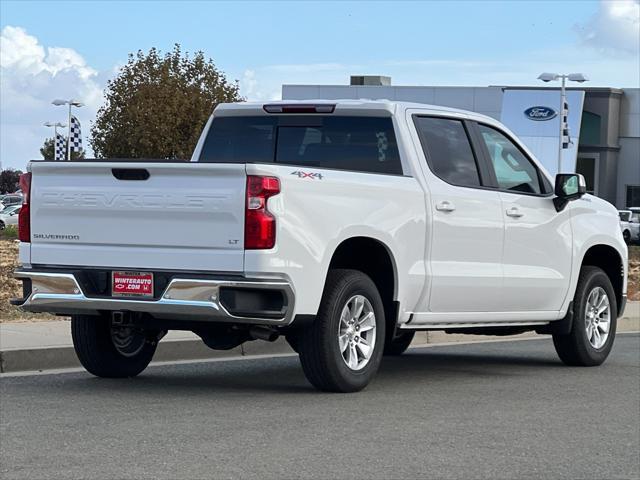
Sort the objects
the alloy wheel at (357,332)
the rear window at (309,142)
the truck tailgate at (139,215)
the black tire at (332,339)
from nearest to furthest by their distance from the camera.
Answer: the truck tailgate at (139,215) < the black tire at (332,339) < the alloy wheel at (357,332) < the rear window at (309,142)

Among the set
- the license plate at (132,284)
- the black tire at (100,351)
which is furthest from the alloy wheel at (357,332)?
the black tire at (100,351)

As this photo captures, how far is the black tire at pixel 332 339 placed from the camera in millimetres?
9281

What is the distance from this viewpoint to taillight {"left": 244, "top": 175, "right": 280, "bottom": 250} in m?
8.77

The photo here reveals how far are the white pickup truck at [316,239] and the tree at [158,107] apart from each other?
49.6m

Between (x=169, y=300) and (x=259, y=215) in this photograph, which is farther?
(x=169, y=300)

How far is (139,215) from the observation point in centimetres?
920

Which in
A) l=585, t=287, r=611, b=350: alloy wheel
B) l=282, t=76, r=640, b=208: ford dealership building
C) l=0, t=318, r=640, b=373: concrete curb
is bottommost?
l=0, t=318, r=640, b=373: concrete curb

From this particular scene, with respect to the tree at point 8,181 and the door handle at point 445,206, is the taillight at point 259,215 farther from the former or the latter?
the tree at point 8,181

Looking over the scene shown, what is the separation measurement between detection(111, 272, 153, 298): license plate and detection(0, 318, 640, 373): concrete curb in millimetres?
2055

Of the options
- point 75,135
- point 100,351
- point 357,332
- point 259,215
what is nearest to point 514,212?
point 357,332

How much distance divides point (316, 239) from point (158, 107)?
180 ft

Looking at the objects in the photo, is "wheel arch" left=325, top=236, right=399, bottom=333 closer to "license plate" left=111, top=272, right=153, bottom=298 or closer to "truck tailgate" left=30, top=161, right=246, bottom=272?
"truck tailgate" left=30, top=161, right=246, bottom=272

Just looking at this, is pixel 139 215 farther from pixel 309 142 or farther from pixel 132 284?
pixel 309 142

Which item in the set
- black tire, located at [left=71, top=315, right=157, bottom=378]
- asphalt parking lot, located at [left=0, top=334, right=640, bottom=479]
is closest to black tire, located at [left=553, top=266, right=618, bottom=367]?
asphalt parking lot, located at [left=0, top=334, right=640, bottom=479]
